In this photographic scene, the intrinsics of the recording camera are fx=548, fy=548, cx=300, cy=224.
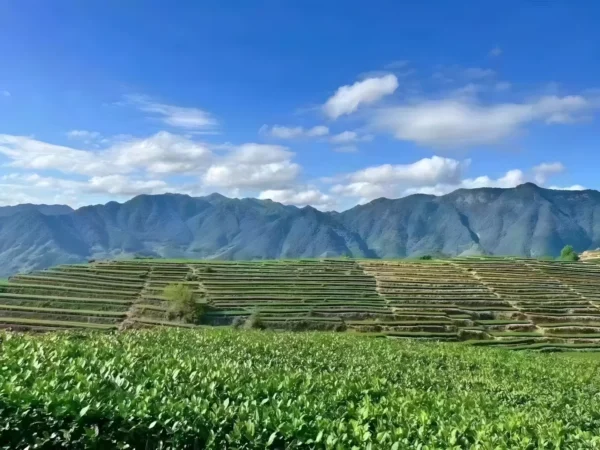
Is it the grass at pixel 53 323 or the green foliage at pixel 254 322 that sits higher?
the grass at pixel 53 323

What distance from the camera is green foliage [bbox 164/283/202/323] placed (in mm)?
76562

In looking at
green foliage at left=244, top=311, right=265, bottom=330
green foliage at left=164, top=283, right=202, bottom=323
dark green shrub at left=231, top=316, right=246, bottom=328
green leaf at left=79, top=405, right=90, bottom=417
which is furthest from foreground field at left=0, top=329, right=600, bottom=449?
green foliage at left=164, top=283, right=202, bottom=323

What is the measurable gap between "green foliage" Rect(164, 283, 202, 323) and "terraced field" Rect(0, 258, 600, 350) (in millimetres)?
1402

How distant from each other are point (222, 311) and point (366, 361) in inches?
2477

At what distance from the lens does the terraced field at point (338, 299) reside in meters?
73.2

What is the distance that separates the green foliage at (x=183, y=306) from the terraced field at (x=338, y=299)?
1402 millimetres

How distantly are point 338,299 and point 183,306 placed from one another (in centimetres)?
2606

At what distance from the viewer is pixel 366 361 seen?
19.8 meters

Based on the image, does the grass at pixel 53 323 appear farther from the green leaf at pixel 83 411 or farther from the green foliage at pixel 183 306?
the green leaf at pixel 83 411

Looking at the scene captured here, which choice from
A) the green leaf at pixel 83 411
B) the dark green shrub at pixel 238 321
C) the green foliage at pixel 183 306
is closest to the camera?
the green leaf at pixel 83 411

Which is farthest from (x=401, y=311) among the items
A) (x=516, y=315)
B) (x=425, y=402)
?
(x=425, y=402)

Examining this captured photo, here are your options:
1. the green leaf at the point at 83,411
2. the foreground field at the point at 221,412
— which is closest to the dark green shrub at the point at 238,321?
the foreground field at the point at 221,412

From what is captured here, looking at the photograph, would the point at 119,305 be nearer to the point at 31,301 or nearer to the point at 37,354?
the point at 31,301

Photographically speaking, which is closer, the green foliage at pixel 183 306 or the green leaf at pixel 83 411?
the green leaf at pixel 83 411
